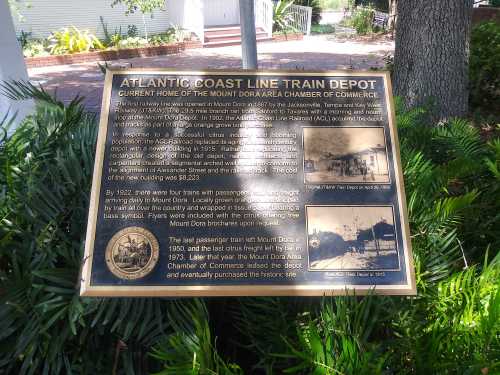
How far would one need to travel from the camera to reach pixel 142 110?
2416mm

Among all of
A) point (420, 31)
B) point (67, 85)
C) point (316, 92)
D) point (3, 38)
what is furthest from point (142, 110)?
point (67, 85)

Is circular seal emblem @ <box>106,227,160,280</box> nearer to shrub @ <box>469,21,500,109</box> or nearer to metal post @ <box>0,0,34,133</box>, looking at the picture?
metal post @ <box>0,0,34,133</box>

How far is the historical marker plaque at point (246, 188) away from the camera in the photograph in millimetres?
2090

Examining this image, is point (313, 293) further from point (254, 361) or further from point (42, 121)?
point (42, 121)

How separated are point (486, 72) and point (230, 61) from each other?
8.31 m

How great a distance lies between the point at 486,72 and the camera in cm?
656

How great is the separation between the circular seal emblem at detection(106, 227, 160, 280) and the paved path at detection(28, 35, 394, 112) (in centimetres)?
715

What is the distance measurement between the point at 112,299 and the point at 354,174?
148cm

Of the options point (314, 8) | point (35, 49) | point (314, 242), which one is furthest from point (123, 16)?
point (314, 242)

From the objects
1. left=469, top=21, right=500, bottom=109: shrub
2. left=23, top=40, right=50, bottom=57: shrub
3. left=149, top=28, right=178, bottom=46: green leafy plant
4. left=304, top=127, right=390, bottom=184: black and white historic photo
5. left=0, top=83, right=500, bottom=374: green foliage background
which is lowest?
left=149, top=28, right=178, bottom=46: green leafy plant

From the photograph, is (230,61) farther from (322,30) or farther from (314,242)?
(314,242)

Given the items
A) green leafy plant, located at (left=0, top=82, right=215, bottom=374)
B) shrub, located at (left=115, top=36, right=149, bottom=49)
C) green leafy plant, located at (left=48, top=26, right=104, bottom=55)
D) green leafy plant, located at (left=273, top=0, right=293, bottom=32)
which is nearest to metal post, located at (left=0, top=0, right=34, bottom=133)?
green leafy plant, located at (left=0, top=82, right=215, bottom=374)

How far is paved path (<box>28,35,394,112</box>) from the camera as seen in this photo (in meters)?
10.8

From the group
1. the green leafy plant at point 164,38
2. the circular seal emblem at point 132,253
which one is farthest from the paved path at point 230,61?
the circular seal emblem at point 132,253
